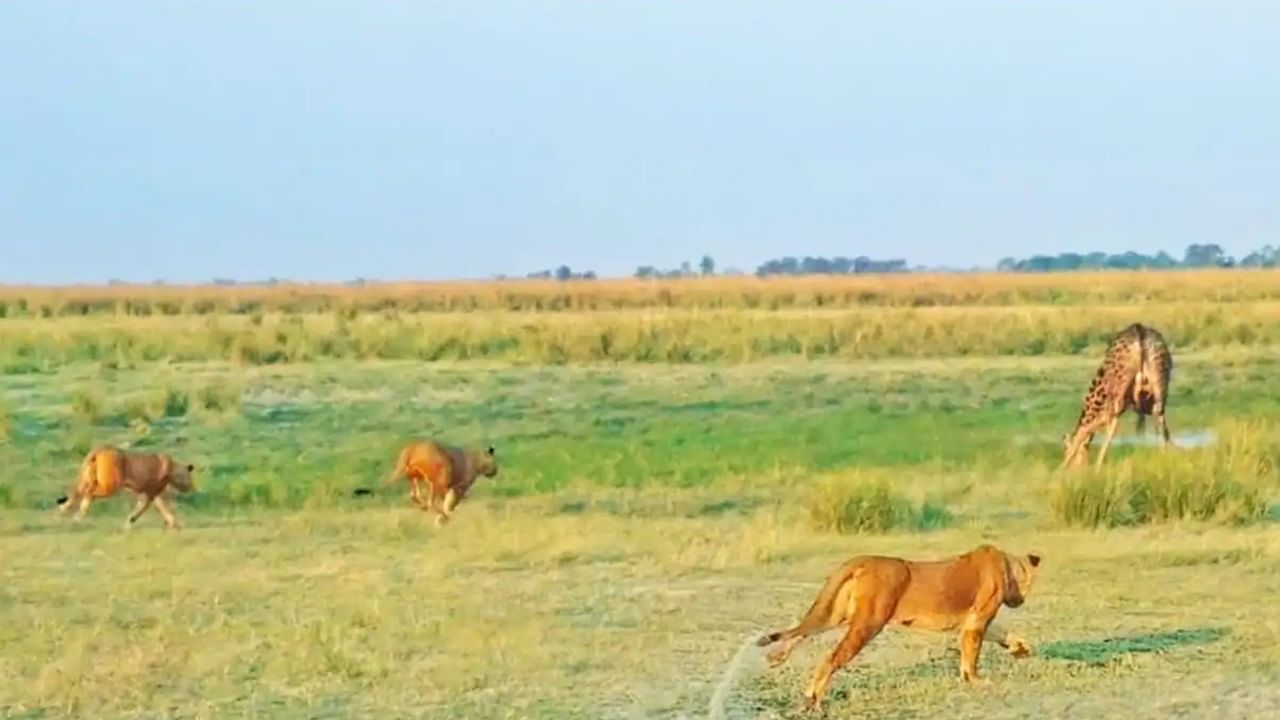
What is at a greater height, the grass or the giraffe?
the giraffe

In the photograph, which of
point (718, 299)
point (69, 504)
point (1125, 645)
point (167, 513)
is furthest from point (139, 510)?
point (718, 299)

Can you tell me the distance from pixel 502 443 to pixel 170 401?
5.05m

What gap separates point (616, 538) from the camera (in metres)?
15.9

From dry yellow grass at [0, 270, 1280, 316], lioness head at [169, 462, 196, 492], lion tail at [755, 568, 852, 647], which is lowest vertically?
dry yellow grass at [0, 270, 1280, 316]

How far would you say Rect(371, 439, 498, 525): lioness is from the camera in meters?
17.5

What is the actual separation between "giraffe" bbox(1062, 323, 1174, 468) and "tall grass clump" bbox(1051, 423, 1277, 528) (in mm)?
4912

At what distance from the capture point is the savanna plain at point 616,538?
410 inches

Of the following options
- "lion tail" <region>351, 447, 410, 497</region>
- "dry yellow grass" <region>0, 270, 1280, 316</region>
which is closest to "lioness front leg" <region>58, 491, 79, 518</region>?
"lion tail" <region>351, 447, 410, 497</region>

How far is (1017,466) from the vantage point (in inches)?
841

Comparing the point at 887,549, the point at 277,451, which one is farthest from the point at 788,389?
the point at 887,549

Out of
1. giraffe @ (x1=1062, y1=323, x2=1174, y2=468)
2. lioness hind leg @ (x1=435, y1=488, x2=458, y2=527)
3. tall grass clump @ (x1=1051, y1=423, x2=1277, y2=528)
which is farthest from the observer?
giraffe @ (x1=1062, y1=323, x2=1174, y2=468)

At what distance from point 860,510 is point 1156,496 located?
225 cm

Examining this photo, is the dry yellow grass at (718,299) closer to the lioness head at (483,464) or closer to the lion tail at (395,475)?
the lion tail at (395,475)

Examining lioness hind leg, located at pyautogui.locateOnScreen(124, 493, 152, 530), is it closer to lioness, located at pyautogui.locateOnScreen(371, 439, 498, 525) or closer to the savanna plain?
the savanna plain
